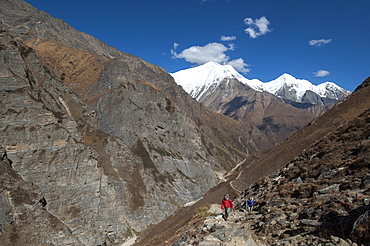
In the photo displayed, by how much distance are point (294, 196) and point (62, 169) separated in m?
92.3

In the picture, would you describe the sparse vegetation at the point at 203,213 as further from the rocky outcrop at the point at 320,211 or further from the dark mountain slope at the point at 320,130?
the dark mountain slope at the point at 320,130

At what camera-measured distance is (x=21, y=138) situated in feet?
309

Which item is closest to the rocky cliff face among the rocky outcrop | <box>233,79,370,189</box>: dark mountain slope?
<box>233,79,370,189</box>: dark mountain slope

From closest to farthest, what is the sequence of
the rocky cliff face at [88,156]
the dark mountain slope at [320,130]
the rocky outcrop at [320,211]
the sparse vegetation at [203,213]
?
the rocky outcrop at [320,211] < the sparse vegetation at [203,213] < the dark mountain slope at [320,130] < the rocky cliff face at [88,156]

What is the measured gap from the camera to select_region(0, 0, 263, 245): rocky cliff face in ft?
278

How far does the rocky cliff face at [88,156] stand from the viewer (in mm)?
84812

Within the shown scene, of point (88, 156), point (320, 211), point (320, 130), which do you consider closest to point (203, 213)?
point (320, 211)

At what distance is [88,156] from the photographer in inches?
4016

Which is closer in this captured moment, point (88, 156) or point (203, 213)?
point (203, 213)

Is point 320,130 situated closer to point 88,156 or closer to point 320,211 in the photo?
point 320,211

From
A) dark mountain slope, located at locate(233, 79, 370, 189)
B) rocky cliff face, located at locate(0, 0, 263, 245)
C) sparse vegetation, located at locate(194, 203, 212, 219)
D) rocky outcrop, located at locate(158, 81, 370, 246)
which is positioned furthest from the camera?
rocky cliff face, located at locate(0, 0, 263, 245)

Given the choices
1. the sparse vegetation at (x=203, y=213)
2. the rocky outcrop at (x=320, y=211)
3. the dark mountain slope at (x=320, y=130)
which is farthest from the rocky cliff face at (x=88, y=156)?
the rocky outcrop at (x=320, y=211)

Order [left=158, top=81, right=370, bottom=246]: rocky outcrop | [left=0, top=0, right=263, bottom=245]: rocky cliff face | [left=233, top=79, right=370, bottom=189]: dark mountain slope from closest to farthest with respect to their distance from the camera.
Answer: [left=158, top=81, right=370, bottom=246]: rocky outcrop < [left=233, top=79, right=370, bottom=189]: dark mountain slope < [left=0, top=0, right=263, bottom=245]: rocky cliff face

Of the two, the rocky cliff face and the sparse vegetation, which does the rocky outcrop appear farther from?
the rocky cliff face
